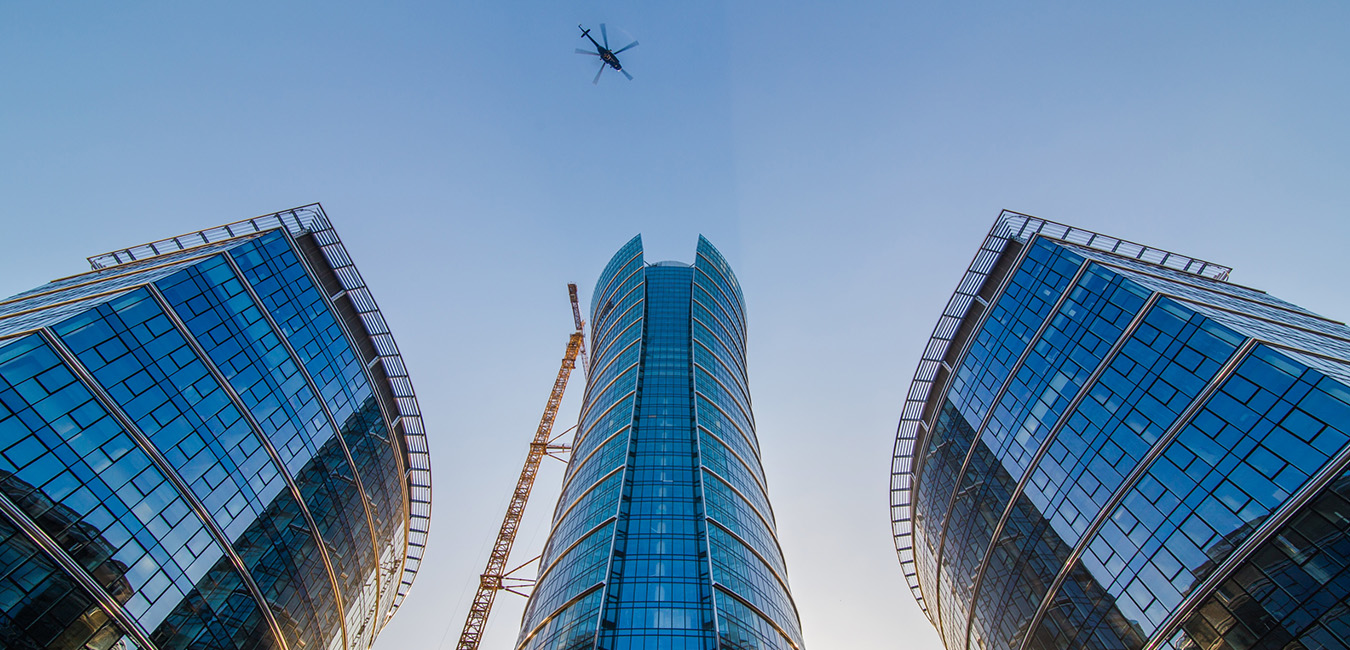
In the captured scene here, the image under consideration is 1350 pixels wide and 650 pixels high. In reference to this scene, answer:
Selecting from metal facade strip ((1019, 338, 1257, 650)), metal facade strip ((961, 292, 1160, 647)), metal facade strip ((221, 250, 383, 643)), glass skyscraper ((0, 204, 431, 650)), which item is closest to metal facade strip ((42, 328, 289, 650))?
glass skyscraper ((0, 204, 431, 650))

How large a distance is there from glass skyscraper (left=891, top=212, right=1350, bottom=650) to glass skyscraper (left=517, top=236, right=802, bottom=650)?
18620 millimetres

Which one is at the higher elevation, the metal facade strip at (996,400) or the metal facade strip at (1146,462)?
the metal facade strip at (996,400)

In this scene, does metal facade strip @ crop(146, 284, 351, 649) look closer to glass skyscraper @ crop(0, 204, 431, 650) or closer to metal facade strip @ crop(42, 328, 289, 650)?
glass skyscraper @ crop(0, 204, 431, 650)

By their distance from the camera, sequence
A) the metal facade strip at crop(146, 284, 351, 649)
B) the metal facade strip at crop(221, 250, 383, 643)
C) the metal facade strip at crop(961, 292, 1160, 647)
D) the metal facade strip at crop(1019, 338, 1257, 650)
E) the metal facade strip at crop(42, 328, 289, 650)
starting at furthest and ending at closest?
the metal facade strip at crop(221, 250, 383, 643) → the metal facade strip at crop(961, 292, 1160, 647) → the metal facade strip at crop(146, 284, 351, 649) → the metal facade strip at crop(1019, 338, 1257, 650) → the metal facade strip at crop(42, 328, 289, 650)

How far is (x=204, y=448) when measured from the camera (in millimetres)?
32375

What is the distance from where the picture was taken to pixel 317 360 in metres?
42.7

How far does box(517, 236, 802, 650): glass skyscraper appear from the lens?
43.5m

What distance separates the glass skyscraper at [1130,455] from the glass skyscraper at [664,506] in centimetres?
1862

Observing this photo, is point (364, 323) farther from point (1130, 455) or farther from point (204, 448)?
point (1130, 455)

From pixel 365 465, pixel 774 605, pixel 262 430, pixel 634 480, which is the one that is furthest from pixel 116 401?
pixel 774 605

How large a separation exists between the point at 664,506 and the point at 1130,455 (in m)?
35.3

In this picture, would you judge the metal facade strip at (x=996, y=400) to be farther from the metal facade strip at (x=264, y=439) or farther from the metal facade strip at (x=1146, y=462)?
the metal facade strip at (x=264, y=439)

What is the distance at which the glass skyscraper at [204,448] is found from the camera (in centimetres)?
2477

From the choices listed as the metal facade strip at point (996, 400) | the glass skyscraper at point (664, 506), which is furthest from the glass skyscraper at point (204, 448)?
the metal facade strip at point (996, 400)
